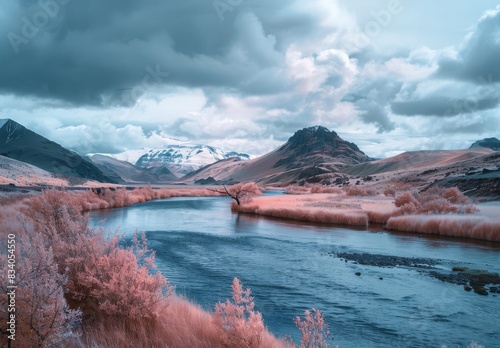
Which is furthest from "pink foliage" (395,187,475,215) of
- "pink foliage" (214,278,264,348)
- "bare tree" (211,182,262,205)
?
"pink foliage" (214,278,264,348)

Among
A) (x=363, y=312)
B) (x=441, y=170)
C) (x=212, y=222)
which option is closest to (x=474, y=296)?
(x=363, y=312)

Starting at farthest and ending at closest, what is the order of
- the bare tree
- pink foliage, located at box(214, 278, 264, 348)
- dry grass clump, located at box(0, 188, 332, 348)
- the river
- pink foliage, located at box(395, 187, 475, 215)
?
the bare tree → pink foliage, located at box(395, 187, 475, 215) → the river → pink foliage, located at box(214, 278, 264, 348) → dry grass clump, located at box(0, 188, 332, 348)

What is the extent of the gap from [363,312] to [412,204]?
76.5 feet

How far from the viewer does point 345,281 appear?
→ 1532 centimetres

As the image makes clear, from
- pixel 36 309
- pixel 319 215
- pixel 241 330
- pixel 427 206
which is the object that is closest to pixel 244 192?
pixel 319 215

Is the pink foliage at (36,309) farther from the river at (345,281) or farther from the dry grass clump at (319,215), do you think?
the dry grass clump at (319,215)

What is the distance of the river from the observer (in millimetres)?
10727

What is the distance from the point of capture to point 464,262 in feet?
59.8

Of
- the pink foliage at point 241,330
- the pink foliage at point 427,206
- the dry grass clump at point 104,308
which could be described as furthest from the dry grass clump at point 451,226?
the pink foliage at point 241,330

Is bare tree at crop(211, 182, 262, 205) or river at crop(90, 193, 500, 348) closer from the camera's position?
river at crop(90, 193, 500, 348)

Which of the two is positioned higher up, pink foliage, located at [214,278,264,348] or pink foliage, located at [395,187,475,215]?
pink foliage, located at [395,187,475,215]

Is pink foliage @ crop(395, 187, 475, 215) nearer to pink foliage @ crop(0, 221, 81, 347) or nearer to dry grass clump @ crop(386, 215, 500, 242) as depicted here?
dry grass clump @ crop(386, 215, 500, 242)

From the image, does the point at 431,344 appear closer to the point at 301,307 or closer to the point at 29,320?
the point at 301,307

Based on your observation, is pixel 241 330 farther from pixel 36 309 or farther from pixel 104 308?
pixel 36 309
